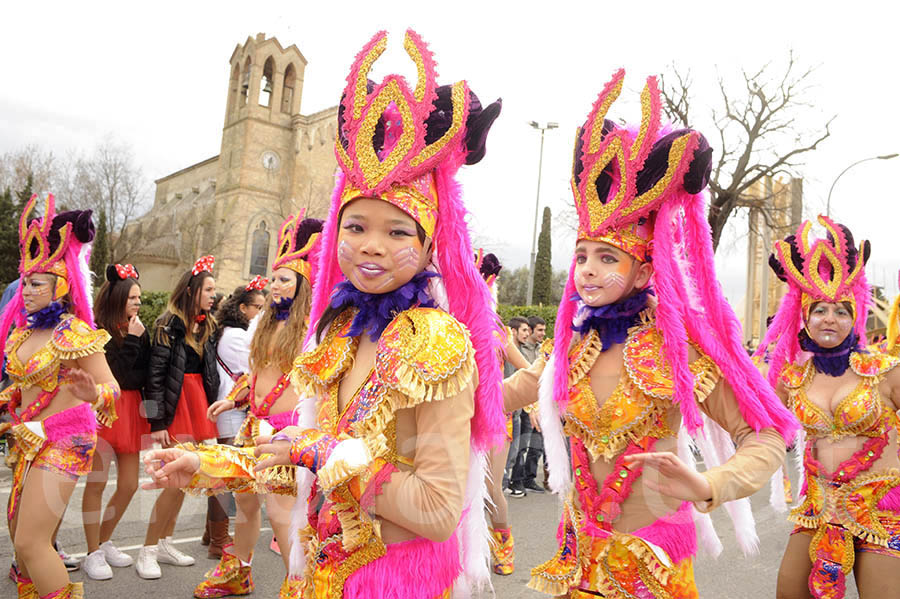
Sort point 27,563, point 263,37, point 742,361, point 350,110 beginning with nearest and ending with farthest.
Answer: point 350,110 < point 742,361 < point 27,563 < point 263,37

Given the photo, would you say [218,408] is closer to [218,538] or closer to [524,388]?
[218,538]

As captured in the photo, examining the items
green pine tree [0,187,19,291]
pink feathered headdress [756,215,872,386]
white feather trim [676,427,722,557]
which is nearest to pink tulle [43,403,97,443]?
white feather trim [676,427,722,557]

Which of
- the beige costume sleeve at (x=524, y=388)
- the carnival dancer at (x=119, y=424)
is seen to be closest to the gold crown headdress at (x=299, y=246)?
the carnival dancer at (x=119, y=424)

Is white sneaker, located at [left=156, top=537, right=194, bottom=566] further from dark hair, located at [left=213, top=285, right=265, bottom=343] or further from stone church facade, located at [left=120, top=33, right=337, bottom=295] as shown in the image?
stone church facade, located at [left=120, top=33, right=337, bottom=295]

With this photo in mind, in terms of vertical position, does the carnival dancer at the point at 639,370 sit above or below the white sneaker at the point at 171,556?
above

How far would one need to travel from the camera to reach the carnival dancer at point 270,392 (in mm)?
4160

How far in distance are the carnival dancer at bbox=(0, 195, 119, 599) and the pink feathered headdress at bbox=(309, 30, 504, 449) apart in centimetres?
246

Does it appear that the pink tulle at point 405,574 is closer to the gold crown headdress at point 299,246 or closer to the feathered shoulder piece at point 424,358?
the feathered shoulder piece at point 424,358

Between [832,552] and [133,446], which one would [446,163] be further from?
[133,446]

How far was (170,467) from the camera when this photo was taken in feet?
5.68

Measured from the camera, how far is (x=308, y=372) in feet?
6.79

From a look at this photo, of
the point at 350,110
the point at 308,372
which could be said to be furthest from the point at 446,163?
the point at 308,372

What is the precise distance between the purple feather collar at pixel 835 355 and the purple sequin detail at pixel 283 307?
3261 mm

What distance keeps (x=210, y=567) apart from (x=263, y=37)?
3541 centimetres
